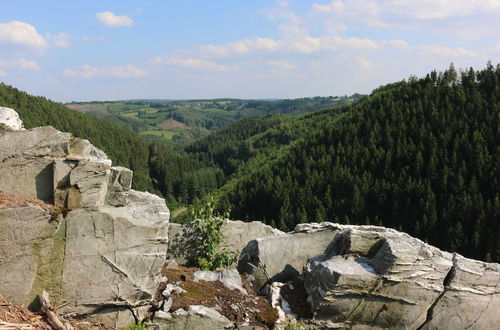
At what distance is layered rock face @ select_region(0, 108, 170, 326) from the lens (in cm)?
1392

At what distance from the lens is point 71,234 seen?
1484 cm

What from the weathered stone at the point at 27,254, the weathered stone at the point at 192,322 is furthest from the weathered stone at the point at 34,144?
the weathered stone at the point at 192,322

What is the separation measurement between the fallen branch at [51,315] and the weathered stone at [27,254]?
0.39 meters

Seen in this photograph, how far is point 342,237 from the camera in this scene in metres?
20.4

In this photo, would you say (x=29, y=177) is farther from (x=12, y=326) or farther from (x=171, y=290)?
(x=171, y=290)

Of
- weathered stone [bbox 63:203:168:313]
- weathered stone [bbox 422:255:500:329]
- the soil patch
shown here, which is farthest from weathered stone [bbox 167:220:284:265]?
weathered stone [bbox 422:255:500:329]

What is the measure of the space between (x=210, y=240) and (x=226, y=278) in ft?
16.1

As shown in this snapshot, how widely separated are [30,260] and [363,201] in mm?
101340

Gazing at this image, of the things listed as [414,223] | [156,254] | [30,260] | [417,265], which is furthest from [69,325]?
[414,223]

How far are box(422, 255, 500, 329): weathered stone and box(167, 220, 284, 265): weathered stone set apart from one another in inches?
519

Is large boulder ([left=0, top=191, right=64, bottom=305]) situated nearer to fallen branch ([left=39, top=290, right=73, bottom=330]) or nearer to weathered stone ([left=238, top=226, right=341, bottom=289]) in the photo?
fallen branch ([left=39, top=290, right=73, bottom=330])

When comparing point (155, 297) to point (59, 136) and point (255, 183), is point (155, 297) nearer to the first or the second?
point (59, 136)

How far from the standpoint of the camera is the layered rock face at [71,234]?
45.7 ft

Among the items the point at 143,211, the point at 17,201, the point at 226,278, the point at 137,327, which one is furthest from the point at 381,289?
the point at 17,201
